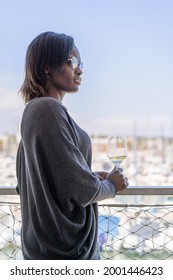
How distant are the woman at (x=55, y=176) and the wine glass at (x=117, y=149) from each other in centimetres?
12

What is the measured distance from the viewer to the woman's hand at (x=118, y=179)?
95 cm

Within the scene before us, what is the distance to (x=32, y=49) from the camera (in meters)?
0.98

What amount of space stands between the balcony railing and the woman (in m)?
0.52

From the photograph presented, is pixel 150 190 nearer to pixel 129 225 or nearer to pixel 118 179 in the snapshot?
pixel 129 225

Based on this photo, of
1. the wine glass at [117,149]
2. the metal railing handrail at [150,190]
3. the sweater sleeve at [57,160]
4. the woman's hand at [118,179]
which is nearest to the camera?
the sweater sleeve at [57,160]

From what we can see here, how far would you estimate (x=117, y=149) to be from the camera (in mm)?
1100

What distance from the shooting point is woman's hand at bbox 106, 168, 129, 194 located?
37.5 inches

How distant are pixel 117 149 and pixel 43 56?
0.36 meters

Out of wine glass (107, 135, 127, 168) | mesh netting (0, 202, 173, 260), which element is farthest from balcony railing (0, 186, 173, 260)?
wine glass (107, 135, 127, 168)

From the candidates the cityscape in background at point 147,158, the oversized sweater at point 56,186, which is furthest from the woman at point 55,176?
the cityscape in background at point 147,158

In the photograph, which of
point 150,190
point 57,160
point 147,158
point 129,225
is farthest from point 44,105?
point 147,158

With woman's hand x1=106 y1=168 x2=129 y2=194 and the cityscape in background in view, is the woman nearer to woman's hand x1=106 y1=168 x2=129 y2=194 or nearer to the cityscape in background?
woman's hand x1=106 y1=168 x2=129 y2=194

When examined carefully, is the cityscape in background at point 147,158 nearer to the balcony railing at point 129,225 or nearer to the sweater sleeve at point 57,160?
the balcony railing at point 129,225
